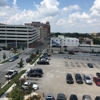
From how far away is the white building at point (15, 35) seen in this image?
9088 cm

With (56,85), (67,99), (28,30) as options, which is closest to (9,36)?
(28,30)

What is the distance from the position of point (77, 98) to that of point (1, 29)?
7652 centimetres

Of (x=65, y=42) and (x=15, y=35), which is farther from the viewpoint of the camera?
(x=65, y=42)

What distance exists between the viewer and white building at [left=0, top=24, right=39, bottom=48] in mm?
90875

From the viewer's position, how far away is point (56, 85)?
29.7 m

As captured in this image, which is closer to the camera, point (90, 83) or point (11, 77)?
point (90, 83)

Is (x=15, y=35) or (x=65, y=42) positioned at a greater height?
(x=15, y=35)

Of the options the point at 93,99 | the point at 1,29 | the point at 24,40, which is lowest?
the point at 93,99

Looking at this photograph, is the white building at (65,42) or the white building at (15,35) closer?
the white building at (15,35)

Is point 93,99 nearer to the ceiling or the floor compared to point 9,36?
nearer to the floor

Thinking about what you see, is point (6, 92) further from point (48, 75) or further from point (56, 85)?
point (48, 75)

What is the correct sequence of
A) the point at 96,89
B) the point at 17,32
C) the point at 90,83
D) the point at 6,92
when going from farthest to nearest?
the point at 17,32 → the point at 90,83 → the point at 96,89 → the point at 6,92

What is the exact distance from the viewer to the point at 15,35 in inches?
3590

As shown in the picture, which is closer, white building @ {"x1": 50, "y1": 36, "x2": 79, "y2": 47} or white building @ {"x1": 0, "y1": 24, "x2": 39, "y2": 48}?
white building @ {"x1": 0, "y1": 24, "x2": 39, "y2": 48}
